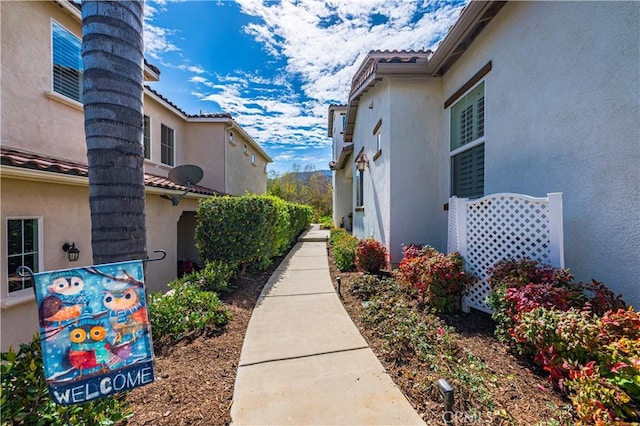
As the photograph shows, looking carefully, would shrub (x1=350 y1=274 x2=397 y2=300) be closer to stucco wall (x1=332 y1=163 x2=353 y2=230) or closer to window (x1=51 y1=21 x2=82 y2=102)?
window (x1=51 y1=21 x2=82 y2=102)

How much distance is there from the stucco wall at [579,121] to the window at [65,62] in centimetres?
895

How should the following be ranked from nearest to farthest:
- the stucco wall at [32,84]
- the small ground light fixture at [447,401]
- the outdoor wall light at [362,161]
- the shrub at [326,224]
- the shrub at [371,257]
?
1. the small ground light fixture at [447,401]
2. the stucco wall at [32,84]
3. the shrub at [371,257]
4. the outdoor wall light at [362,161]
5. the shrub at [326,224]

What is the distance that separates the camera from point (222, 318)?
4.02 metres

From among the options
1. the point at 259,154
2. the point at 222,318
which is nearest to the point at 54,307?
the point at 222,318

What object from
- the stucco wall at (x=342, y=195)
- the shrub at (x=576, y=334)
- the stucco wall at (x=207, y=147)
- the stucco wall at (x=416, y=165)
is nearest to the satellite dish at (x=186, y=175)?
the stucco wall at (x=416, y=165)

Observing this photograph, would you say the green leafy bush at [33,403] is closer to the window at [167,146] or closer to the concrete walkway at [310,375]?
the concrete walkway at [310,375]

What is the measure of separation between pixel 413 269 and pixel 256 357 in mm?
2795

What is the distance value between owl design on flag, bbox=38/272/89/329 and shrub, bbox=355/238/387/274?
5.26 m

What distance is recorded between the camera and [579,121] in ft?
10.8

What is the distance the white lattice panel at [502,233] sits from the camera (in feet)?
11.0

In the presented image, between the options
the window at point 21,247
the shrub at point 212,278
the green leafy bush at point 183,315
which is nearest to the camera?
the green leafy bush at point 183,315

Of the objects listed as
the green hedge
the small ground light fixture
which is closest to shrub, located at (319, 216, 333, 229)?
the green hedge

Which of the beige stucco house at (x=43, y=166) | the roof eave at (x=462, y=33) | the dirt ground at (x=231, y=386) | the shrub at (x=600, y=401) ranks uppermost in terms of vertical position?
the roof eave at (x=462, y=33)

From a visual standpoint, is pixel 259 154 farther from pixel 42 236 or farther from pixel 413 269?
pixel 413 269
